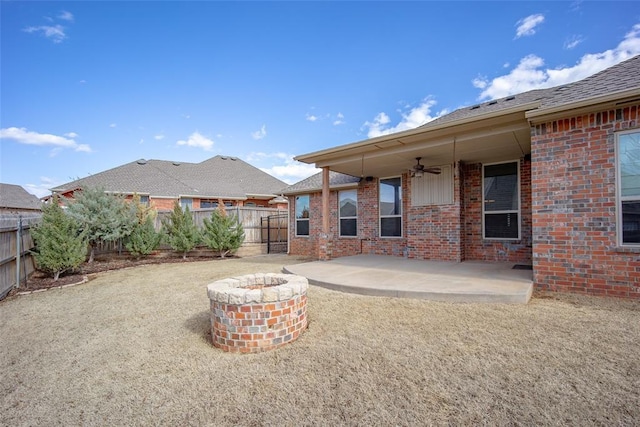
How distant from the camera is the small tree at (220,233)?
11.6 meters

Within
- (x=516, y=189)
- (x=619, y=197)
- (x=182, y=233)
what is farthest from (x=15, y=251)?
(x=516, y=189)

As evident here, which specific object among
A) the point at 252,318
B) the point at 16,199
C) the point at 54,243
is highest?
the point at 16,199

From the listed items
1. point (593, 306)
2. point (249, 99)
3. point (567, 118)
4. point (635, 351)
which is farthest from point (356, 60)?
point (635, 351)

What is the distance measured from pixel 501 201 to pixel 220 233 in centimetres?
967

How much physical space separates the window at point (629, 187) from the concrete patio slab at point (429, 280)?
4.92ft

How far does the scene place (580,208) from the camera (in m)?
4.66

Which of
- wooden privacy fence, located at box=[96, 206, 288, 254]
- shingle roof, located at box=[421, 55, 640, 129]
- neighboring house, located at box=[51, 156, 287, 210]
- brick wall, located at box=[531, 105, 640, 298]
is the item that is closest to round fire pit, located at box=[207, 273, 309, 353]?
brick wall, located at box=[531, 105, 640, 298]

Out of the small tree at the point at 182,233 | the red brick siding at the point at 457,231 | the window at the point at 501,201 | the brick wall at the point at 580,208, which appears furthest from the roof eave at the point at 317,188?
the brick wall at the point at 580,208

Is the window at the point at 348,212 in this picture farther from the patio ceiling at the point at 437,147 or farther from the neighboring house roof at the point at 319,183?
the patio ceiling at the point at 437,147

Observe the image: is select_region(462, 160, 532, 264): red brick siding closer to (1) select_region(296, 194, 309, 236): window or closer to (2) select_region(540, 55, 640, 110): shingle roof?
(2) select_region(540, 55, 640, 110): shingle roof

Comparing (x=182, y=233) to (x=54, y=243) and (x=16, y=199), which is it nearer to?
(x=54, y=243)

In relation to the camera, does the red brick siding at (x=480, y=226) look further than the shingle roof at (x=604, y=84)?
Yes

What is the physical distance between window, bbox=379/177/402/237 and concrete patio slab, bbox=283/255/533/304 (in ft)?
6.99

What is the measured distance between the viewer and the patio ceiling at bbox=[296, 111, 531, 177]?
226 inches
